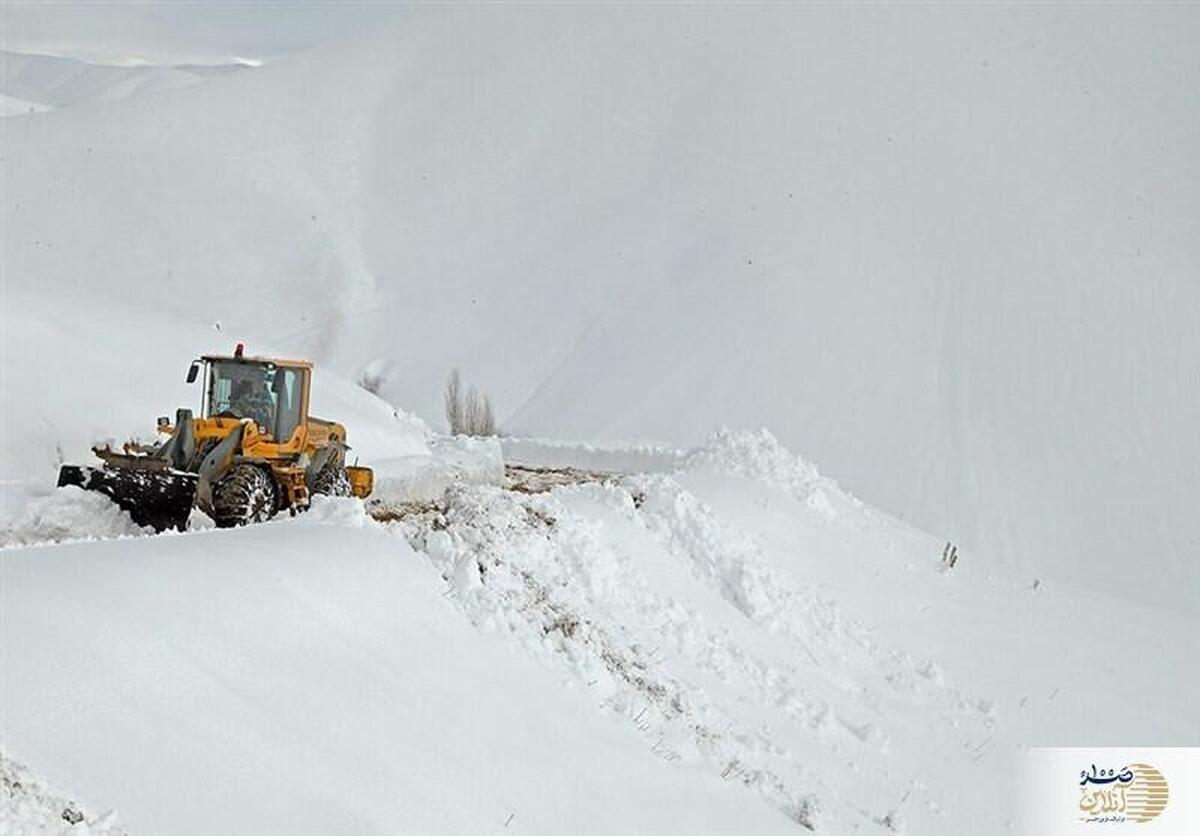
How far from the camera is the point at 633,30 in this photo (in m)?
75.8

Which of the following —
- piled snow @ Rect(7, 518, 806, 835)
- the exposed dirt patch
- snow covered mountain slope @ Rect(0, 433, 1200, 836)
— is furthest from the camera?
the exposed dirt patch

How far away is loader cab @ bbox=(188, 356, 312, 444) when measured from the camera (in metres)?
14.8

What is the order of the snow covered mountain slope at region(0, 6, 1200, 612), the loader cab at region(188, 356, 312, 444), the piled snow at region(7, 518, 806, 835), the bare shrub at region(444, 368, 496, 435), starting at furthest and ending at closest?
the snow covered mountain slope at region(0, 6, 1200, 612) < the bare shrub at region(444, 368, 496, 435) < the loader cab at region(188, 356, 312, 444) < the piled snow at region(7, 518, 806, 835)

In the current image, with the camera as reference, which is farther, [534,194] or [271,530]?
[534,194]

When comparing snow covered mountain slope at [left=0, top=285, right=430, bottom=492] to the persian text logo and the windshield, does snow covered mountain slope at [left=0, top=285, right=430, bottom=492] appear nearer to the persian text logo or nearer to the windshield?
the windshield

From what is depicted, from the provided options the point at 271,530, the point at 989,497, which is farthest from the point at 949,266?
the point at 271,530

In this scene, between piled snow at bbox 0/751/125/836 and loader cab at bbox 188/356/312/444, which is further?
loader cab at bbox 188/356/312/444

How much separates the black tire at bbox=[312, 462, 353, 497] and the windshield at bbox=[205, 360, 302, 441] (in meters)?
0.60

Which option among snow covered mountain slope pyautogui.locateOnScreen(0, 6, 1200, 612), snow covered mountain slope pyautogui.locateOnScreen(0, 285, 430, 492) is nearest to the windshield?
snow covered mountain slope pyautogui.locateOnScreen(0, 285, 430, 492)

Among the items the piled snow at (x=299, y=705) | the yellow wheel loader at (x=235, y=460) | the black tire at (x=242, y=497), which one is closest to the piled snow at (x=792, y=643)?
the piled snow at (x=299, y=705)

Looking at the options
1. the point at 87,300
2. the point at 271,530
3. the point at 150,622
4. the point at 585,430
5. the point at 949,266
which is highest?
the point at 949,266

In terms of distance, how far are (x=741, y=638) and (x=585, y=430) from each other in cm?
3257

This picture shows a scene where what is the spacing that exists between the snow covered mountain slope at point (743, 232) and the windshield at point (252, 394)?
26091 millimetres

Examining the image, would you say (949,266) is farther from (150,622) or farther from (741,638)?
(150,622)
